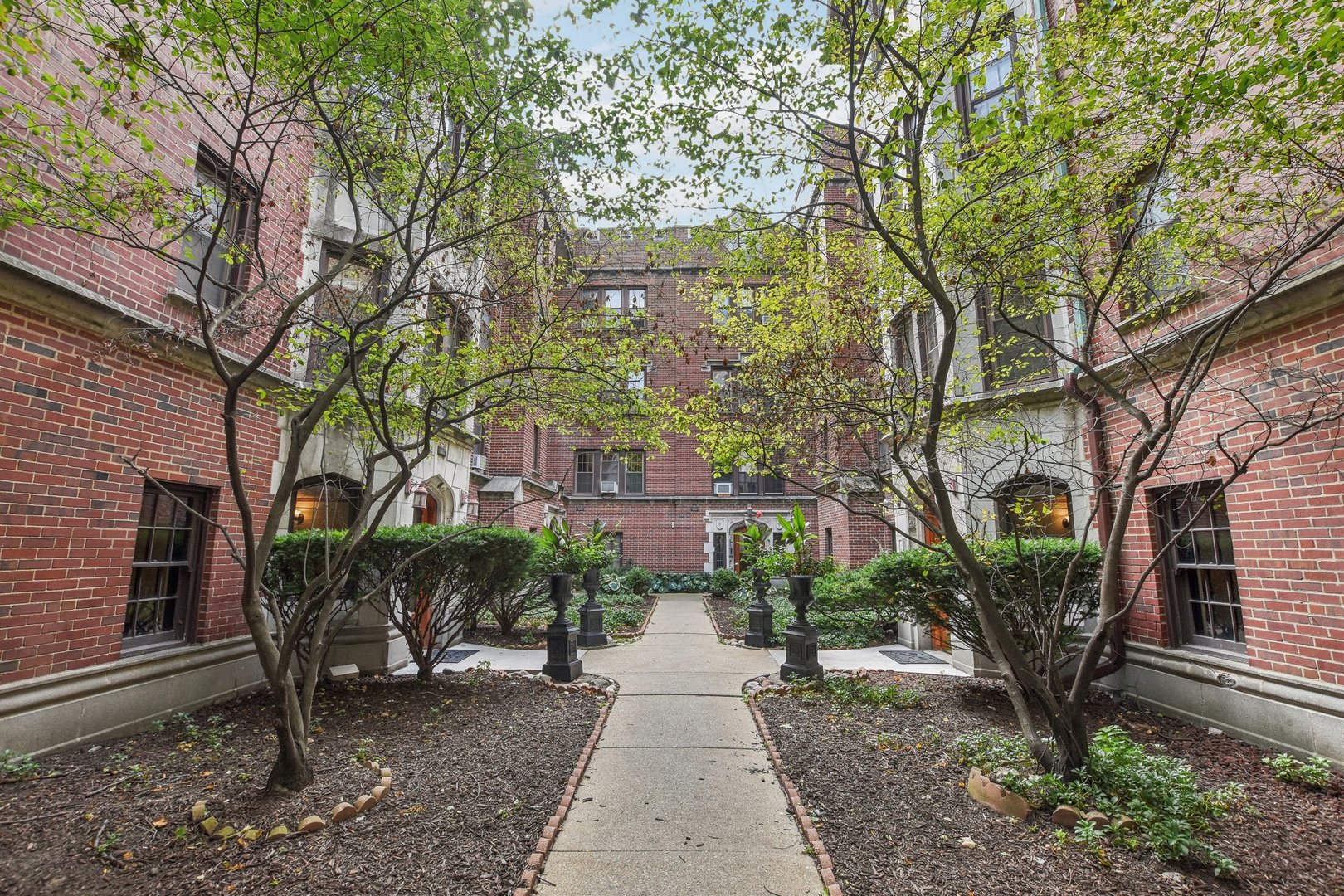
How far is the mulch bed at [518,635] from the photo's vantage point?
10516 mm

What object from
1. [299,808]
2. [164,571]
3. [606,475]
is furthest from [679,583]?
[299,808]

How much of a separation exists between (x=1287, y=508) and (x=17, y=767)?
32.9 feet

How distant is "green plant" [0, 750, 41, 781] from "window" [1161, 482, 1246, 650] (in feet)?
31.3

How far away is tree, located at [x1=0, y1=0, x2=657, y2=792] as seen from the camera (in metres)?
3.81

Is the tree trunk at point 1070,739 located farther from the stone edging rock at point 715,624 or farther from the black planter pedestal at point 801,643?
the stone edging rock at point 715,624

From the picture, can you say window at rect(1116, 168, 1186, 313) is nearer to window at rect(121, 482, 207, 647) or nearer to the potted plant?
the potted plant

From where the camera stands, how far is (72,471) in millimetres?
4895

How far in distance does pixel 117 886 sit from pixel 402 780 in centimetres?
162

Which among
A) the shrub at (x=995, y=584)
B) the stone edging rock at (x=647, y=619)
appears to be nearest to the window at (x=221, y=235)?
the shrub at (x=995, y=584)

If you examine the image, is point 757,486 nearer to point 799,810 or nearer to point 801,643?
point 801,643

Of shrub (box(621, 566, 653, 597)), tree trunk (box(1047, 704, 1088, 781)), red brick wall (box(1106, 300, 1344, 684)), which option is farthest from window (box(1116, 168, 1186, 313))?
shrub (box(621, 566, 653, 597))

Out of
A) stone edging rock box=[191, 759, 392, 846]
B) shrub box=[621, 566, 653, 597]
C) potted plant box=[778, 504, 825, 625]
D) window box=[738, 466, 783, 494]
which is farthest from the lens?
window box=[738, 466, 783, 494]

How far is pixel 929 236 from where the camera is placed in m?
6.01

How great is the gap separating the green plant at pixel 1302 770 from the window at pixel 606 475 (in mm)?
18684
